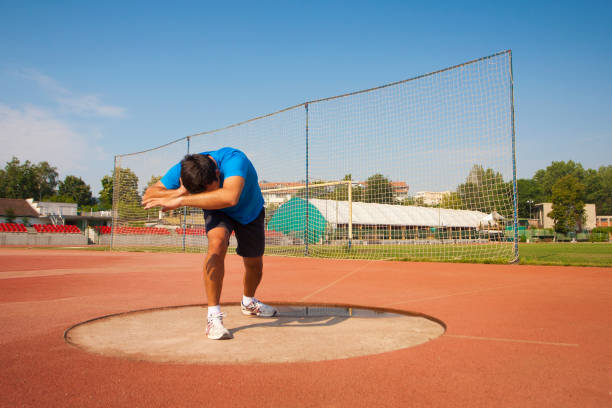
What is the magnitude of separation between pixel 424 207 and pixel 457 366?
10.8 metres

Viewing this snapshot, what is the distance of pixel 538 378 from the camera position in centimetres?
198

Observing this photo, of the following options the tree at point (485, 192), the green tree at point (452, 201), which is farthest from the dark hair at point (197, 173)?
the green tree at point (452, 201)

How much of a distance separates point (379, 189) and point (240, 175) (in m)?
9.68

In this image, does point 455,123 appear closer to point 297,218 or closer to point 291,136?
point 291,136

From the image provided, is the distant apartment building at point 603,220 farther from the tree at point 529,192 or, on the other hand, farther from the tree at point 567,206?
the tree at point 567,206

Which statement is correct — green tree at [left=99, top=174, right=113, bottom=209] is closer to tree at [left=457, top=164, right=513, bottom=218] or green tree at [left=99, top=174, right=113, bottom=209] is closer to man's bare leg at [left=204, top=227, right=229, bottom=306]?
tree at [left=457, top=164, right=513, bottom=218]

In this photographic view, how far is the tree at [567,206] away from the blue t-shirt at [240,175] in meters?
48.2

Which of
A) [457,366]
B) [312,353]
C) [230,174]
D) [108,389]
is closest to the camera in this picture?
[108,389]

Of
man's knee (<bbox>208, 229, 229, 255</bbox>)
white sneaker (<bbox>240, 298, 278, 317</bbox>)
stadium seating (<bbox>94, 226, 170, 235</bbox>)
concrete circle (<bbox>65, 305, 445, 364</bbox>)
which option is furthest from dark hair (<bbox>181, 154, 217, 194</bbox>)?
stadium seating (<bbox>94, 226, 170, 235</bbox>)

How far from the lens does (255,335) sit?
2.92m

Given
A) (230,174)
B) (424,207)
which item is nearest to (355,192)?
(424,207)

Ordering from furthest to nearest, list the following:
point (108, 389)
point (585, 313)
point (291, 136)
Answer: point (291, 136) < point (585, 313) < point (108, 389)

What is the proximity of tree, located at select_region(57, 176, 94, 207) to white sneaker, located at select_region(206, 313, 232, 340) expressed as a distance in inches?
3654

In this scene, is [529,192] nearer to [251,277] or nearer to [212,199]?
[251,277]
